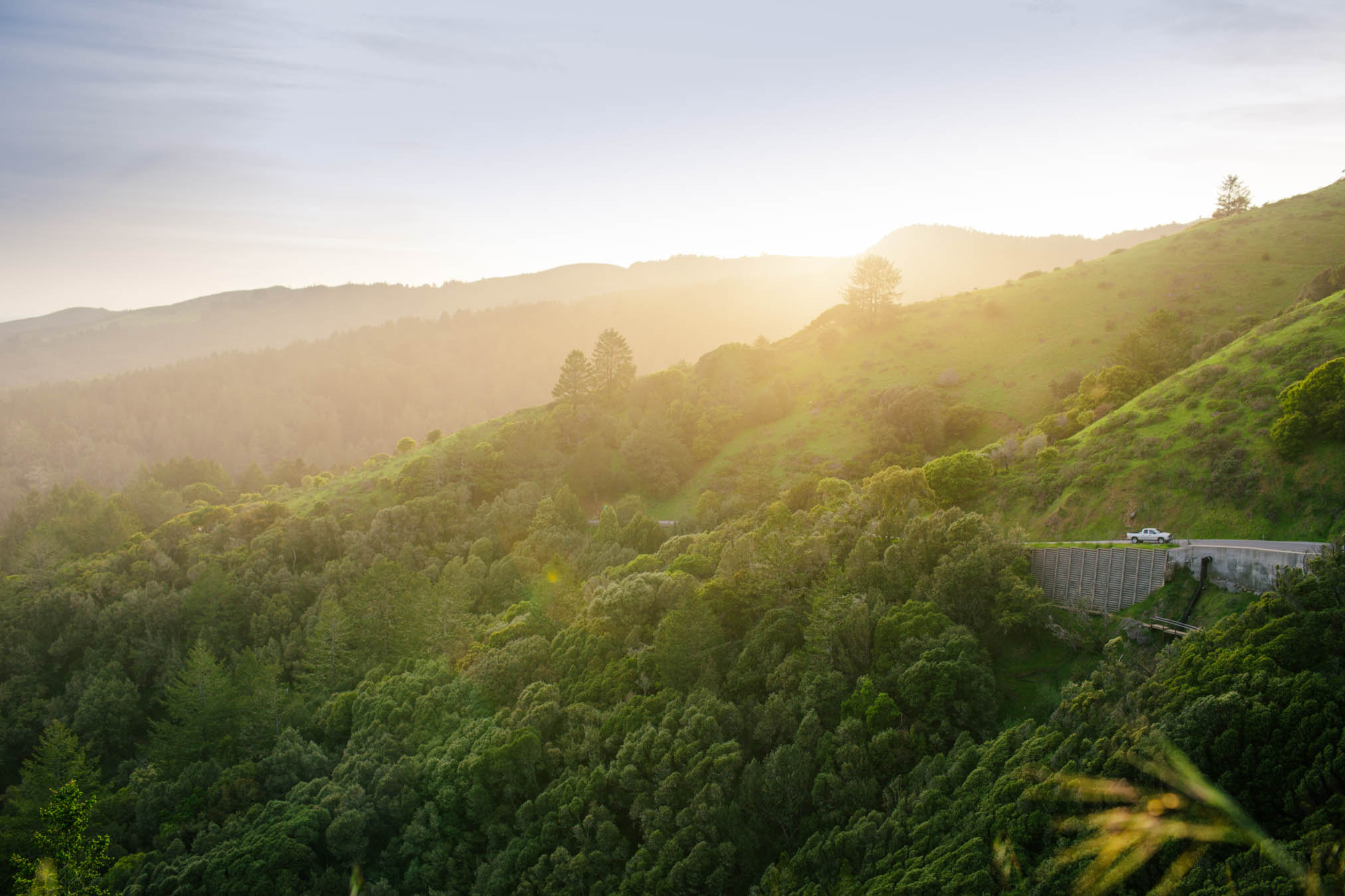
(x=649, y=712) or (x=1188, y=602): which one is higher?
(x=1188, y=602)

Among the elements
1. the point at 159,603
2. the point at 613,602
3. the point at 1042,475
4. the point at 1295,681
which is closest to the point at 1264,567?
the point at 1295,681

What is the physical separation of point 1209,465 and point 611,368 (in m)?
68.8

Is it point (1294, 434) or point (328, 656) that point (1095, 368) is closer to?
point (1294, 434)

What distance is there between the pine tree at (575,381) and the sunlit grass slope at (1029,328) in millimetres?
22750

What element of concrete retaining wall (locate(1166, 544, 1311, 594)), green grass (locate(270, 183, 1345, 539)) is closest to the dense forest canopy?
green grass (locate(270, 183, 1345, 539))

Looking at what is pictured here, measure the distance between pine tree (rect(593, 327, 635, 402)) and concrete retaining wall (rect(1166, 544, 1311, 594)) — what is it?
227 feet

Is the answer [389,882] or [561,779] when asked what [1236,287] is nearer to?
[561,779]

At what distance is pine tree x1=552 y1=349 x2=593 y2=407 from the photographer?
89094 millimetres

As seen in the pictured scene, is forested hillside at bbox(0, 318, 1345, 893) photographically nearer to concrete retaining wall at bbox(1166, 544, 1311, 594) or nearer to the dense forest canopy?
the dense forest canopy

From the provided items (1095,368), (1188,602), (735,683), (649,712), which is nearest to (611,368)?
(1095,368)

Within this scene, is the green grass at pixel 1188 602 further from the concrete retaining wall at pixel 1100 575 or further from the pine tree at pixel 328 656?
the pine tree at pixel 328 656

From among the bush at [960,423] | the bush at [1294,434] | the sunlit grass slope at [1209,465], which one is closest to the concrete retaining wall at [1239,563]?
the sunlit grass slope at [1209,465]

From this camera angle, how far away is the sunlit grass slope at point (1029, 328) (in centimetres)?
7288

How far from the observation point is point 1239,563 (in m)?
28.0
